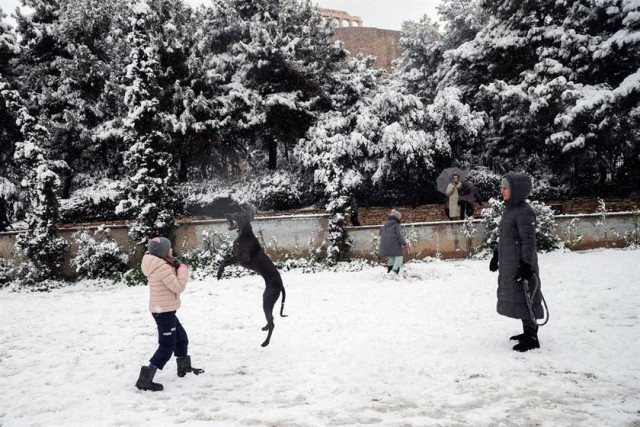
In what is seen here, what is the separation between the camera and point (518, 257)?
18.1 feet

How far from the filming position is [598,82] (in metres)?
17.6

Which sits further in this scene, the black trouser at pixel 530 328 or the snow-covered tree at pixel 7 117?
the snow-covered tree at pixel 7 117

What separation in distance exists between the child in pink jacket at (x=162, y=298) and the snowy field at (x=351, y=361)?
0.28m

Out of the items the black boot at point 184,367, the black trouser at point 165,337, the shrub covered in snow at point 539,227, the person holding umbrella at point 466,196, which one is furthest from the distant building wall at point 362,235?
the black trouser at point 165,337

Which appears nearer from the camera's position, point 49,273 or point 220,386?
point 220,386

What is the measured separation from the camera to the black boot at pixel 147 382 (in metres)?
4.90

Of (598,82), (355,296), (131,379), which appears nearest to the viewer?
(131,379)

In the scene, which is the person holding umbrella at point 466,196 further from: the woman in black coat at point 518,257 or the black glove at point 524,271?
the black glove at point 524,271

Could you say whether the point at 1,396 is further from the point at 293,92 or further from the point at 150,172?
the point at 293,92

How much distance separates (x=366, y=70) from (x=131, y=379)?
17.7m

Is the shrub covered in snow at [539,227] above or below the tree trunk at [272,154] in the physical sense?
below

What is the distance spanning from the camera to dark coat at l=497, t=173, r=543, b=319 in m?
5.40

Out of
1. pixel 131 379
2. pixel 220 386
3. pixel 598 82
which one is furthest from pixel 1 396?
pixel 598 82

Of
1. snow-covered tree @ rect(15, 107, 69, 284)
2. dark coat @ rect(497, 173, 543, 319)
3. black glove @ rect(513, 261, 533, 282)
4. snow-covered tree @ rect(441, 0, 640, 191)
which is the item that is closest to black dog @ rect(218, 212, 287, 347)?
dark coat @ rect(497, 173, 543, 319)
